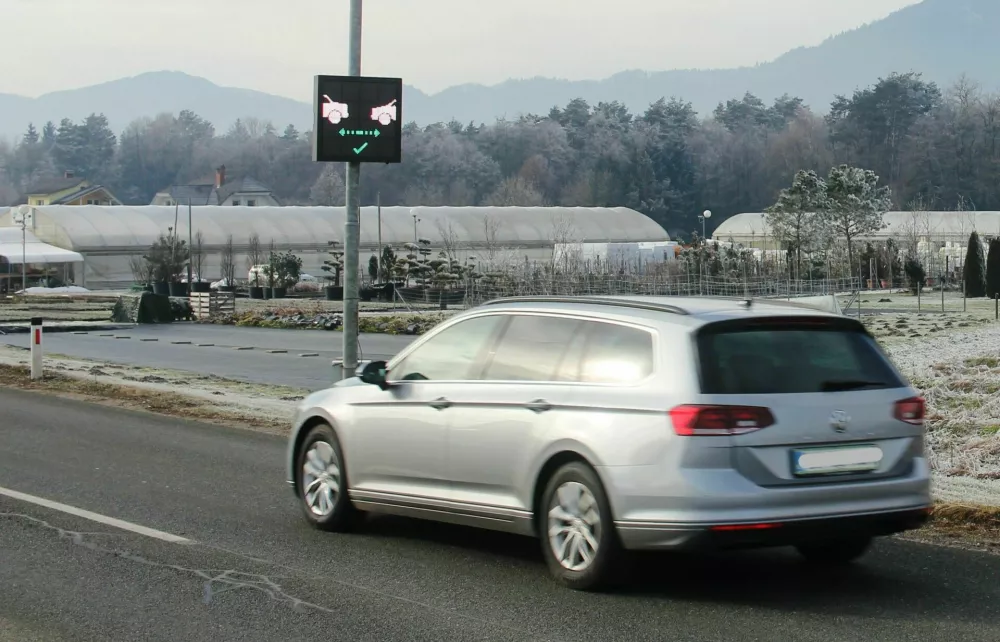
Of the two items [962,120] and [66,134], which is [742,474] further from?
[66,134]

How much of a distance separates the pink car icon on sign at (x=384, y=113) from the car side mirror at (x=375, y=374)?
7119 millimetres

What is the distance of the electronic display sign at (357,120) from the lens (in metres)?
15.4

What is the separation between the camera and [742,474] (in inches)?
272

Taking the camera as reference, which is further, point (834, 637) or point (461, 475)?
point (461, 475)

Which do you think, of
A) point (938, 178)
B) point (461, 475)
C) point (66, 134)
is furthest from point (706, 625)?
point (66, 134)

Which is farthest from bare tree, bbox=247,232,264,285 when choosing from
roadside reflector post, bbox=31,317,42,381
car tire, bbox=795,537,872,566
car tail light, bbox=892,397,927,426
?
car tail light, bbox=892,397,927,426

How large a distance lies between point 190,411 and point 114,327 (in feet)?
86.9

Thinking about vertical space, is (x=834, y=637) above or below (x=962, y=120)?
below

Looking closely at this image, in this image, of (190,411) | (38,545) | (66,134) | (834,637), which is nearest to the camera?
(834,637)

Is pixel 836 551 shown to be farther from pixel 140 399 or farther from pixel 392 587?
pixel 140 399

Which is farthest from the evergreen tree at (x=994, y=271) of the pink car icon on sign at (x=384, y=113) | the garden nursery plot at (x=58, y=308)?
the garden nursery plot at (x=58, y=308)

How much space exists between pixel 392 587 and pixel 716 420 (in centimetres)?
200

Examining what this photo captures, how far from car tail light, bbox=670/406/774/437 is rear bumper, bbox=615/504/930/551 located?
0.46 metres

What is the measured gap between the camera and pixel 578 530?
737 centimetres
